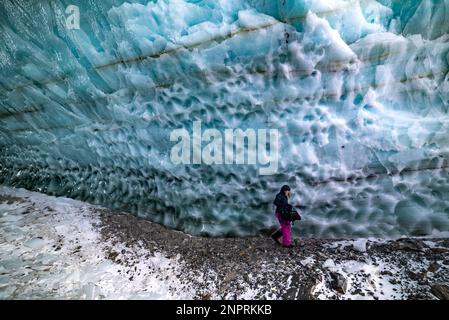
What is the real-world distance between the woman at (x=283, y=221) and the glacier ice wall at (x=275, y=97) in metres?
0.24

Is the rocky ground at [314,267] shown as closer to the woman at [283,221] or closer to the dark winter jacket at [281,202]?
the woman at [283,221]

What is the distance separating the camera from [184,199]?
4.18 metres

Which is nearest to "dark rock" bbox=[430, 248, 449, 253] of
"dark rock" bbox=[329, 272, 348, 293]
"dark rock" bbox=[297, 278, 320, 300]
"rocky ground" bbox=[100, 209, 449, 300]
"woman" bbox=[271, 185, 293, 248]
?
"rocky ground" bbox=[100, 209, 449, 300]

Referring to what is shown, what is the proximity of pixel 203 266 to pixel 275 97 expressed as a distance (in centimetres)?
222

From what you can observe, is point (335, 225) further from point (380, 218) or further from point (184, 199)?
point (184, 199)

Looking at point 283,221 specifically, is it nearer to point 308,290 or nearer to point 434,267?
point 308,290

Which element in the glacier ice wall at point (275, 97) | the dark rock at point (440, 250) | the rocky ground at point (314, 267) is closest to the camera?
the rocky ground at point (314, 267)

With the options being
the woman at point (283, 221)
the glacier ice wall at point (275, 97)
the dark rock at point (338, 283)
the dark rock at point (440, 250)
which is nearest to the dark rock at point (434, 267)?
the dark rock at point (440, 250)

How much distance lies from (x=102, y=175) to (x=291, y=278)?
3.50m

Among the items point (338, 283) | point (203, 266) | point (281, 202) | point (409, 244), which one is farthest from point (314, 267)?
point (203, 266)

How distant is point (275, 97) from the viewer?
3.58 meters

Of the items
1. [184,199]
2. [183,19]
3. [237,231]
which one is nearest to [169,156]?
[184,199]

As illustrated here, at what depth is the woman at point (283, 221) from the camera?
3295mm

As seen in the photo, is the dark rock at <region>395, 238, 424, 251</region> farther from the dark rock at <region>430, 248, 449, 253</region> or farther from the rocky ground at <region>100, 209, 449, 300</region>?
the dark rock at <region>430, 248, 449, 253</region>
